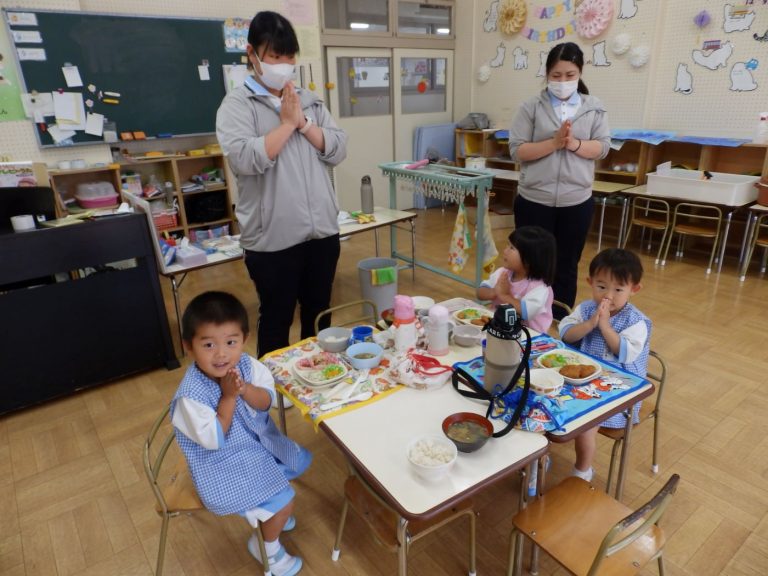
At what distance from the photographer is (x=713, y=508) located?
1.90 metres

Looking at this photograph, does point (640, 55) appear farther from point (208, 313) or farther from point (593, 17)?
point (208, 313)

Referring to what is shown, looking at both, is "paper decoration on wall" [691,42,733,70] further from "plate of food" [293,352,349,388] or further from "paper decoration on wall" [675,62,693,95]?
"plate of food" [293,352,349,388]

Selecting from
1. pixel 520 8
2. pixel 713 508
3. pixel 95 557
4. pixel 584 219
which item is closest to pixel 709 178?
pixel 584 219

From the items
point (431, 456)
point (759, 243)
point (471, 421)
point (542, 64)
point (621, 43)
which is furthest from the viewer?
point (542, 64)

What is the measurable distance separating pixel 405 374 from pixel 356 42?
5194mm

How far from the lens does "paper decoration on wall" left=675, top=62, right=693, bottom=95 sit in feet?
15.0

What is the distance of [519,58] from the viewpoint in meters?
5.93

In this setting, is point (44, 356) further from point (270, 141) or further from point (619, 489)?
point (619, 489)

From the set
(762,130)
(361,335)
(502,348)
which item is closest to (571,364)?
(502,348)

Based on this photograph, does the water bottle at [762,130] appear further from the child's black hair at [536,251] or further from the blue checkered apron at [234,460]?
the blue checkered apron at [234,460]

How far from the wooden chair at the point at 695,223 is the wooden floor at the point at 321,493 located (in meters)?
1.36

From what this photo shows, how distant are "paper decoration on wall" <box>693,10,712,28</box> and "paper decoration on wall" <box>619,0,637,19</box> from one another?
579 mm

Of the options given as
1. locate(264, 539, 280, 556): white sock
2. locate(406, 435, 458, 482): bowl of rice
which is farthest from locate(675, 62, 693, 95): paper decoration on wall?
locate(264, 539, 280, 556): white sock

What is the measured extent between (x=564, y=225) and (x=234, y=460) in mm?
2159
